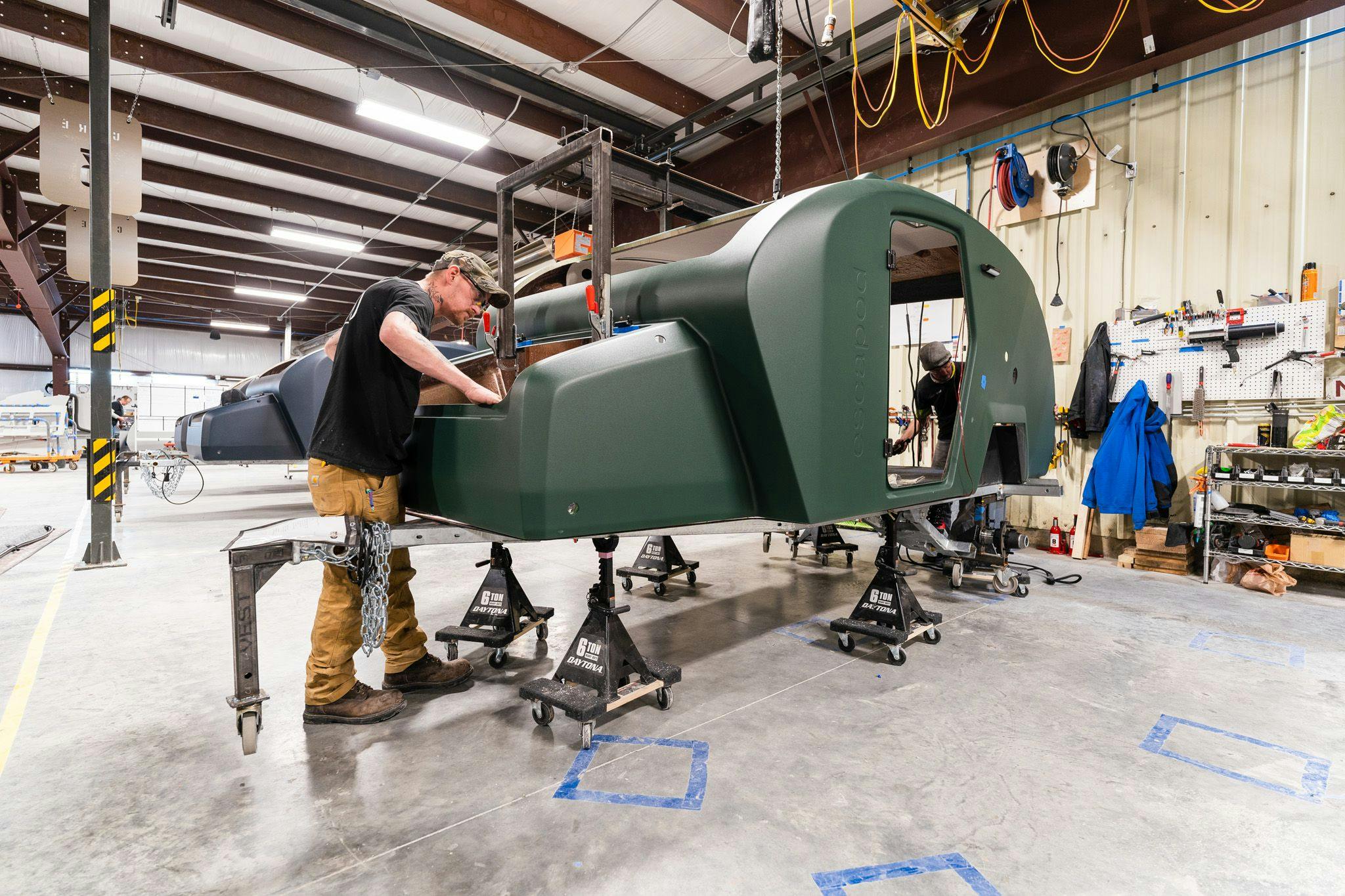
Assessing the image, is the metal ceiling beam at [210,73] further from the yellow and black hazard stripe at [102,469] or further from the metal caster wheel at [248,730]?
the metal caster wheel at [248,730]

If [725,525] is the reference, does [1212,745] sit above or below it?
below

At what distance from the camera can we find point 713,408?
6.53 feet

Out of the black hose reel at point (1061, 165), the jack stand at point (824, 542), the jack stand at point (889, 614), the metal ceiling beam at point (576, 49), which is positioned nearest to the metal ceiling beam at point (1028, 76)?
the black hose reel at point (1061, 165)

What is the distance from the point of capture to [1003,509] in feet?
14.4

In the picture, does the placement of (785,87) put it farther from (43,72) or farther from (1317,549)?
(43,72)

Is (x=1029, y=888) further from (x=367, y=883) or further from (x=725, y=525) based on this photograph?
(x=367, y=883)

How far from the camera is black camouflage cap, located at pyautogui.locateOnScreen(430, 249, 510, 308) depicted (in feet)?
7.27

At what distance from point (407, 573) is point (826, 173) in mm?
5666

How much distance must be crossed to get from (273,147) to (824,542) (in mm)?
7792

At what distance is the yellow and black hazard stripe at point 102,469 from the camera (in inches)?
168

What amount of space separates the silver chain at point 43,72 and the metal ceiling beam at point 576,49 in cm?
397

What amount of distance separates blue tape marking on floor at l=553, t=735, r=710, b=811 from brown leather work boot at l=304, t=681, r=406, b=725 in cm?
73

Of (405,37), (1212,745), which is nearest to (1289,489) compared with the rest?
(1212,745)

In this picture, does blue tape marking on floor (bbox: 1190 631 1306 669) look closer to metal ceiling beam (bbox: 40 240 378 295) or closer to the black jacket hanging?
the black jacket hanging
